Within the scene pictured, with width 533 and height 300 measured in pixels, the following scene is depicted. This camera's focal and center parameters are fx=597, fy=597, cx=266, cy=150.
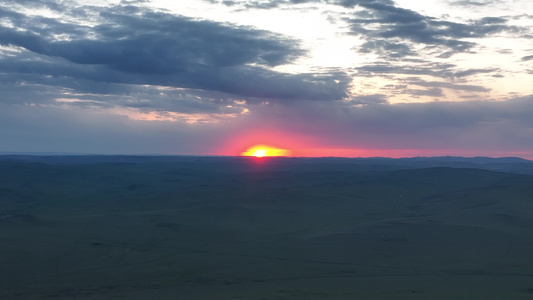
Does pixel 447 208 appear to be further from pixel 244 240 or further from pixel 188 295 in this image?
pixel 188 295

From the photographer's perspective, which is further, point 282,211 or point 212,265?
point 282,211

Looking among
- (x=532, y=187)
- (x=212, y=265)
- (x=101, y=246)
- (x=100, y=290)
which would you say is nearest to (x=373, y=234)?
(x=212, y=265)

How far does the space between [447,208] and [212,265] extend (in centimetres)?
7457

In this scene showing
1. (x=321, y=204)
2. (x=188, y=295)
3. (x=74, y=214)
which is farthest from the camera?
(x=321, y=204)

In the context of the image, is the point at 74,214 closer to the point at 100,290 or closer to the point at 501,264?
the point at 100,290

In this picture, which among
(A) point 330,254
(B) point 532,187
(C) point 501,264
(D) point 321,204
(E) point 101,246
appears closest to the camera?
(C) point 501,264

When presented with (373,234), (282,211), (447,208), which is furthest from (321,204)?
(373,234)

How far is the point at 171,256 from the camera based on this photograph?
80125 mm

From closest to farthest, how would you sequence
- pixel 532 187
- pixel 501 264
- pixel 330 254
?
1. pixel 501 264
2. pixel 330 254
3. pixel 532 187

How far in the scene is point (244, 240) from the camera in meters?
94.4

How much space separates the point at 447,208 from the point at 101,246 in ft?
257

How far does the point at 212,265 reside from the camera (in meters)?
73.6

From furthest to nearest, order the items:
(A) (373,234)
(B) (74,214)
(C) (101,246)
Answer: (B) (74,214) < (A) (373,234) < (C) (101,246)

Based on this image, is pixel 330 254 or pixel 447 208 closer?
pixel 330 254
